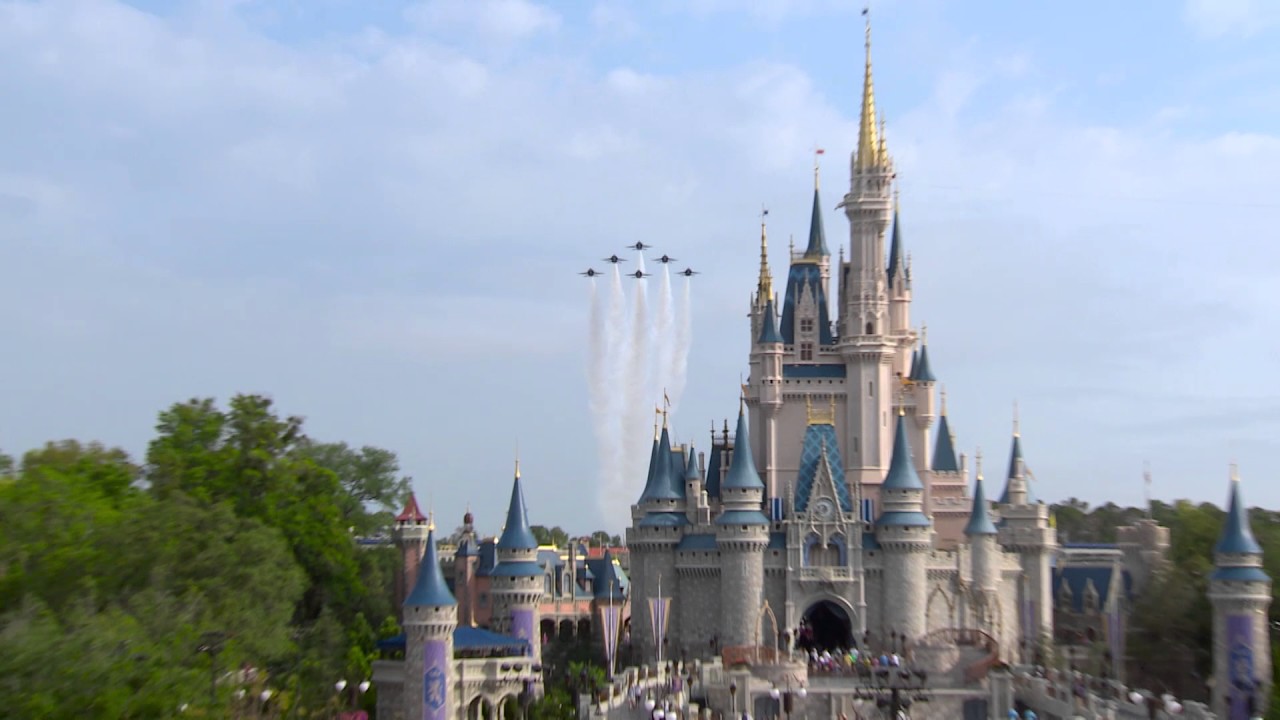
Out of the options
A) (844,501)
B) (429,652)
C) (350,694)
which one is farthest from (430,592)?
(844,501)

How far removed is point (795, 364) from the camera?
7506cm

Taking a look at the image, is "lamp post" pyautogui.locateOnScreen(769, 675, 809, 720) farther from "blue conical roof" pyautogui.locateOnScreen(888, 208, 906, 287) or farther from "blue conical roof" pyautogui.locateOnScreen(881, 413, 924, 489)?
"blue conical roof" pyautogui.locateOnScreen(888, 208, 906, 287)

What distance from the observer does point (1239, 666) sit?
54.1 metres

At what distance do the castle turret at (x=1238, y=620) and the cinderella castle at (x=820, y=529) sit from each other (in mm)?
6812

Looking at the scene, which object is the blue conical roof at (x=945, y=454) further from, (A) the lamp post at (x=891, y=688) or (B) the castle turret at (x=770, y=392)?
(A) the lamp post at (x=891, y=688)

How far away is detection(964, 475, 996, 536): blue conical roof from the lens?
71.6 meters

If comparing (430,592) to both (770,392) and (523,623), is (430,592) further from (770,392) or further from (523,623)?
A: (770,392)

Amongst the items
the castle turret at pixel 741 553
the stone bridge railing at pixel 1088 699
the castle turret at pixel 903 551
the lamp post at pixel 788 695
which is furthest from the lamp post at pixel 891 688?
the castle turret at pixel 741 553

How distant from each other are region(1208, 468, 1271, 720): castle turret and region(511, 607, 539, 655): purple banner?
2446 cm

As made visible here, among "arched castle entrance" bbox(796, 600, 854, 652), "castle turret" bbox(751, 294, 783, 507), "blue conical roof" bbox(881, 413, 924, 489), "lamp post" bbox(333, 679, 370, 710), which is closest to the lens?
"lamp post" bbox(333, 679, 370, 710)

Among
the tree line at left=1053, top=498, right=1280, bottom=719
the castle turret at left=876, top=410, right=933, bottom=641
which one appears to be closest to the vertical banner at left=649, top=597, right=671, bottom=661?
the castle turret at left=876, top=410, right=933, bottom=641

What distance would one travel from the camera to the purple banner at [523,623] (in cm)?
6719

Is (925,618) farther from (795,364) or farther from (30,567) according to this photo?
(30,567)

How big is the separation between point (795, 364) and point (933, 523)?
8.56m
